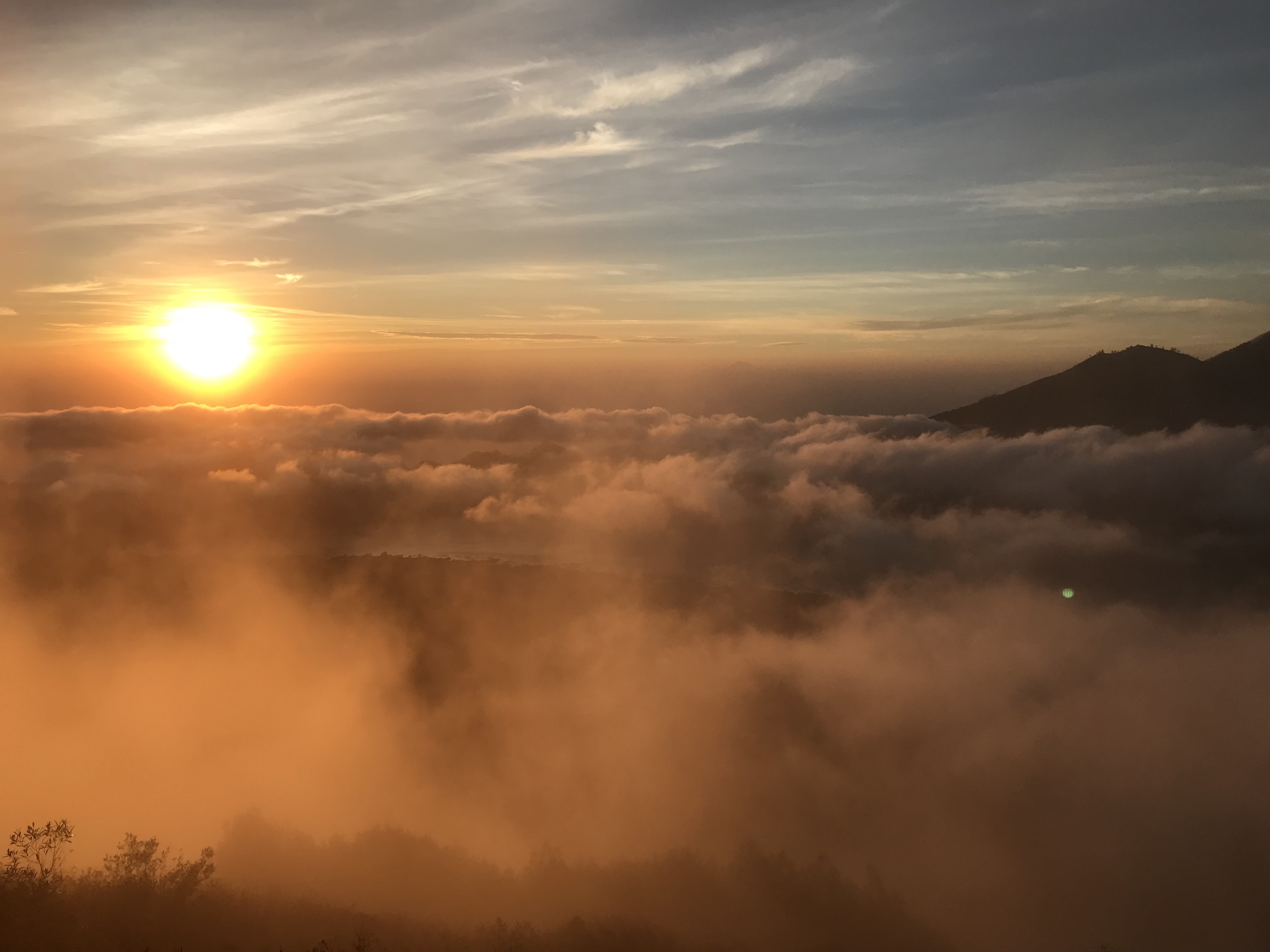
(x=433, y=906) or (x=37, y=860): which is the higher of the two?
(x=37, y=860)

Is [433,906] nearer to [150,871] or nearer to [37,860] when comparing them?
[150,871]

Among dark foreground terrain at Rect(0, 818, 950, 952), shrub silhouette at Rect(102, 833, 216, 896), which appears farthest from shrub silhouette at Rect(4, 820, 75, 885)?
shrub silhouette at Rect(102, 833, 216, 896)

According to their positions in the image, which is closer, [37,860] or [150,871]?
[37,860]

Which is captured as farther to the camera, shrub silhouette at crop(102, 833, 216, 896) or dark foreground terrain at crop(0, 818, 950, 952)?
shrub silhouette at crop(102, 833, 216, 896)

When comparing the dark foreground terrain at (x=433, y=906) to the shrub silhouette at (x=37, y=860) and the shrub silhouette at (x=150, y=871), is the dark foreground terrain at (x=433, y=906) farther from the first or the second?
the shrub silhouette at (x=37, y=860)

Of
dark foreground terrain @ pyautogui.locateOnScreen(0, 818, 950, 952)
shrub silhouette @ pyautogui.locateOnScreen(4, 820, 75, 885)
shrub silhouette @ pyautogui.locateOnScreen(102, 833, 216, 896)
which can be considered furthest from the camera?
shrub silhouette @ pyautogui.locateOnScreen(102, 833, 216, 896)

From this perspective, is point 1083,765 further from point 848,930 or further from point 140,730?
point 140,730

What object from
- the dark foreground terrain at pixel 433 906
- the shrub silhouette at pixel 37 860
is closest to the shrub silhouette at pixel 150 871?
the dark foreground terrain at pixel 433 906

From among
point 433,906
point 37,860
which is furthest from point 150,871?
point 433,906

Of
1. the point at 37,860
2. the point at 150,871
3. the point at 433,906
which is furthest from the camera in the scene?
the point at 433,906

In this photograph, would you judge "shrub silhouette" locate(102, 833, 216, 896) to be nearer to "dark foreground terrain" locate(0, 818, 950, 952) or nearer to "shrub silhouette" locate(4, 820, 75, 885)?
"dark foreground terrain" locate(0, 818, 950, 952)

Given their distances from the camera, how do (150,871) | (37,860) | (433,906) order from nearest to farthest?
(37,860)
(150,871)
(433,906)

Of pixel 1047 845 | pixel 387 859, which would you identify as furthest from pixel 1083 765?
pixel 387 859
